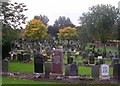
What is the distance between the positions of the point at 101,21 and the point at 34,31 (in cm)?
2877

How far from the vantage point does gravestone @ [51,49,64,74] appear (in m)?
19.3

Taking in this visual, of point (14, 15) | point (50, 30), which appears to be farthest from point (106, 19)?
point (50, 30)

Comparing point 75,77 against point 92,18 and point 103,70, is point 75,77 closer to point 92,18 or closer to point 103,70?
point 103,70

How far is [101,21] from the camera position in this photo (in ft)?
152

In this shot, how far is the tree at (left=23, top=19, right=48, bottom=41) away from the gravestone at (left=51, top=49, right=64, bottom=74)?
174 ft

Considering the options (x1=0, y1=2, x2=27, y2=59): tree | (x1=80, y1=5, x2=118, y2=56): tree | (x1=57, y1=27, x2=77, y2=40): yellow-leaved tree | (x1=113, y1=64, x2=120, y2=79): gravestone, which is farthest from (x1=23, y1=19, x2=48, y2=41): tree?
(x1=113, y1=64, x2=120, y2=79): gravestone

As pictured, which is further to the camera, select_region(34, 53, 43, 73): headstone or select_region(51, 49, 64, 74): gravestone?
select_region(51, 49, 64, 74): gravestone

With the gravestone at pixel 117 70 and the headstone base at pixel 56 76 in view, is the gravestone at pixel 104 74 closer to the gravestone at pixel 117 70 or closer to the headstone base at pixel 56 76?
the gravestone at pixel 117 70

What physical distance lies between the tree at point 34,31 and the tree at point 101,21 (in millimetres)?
25312

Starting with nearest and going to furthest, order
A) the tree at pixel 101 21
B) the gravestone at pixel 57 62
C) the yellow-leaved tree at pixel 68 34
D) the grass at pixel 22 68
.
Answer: the gravestone at pixel 57 62 < the grass at pixel 22 68 < the tree at pixel 101 21 < the yellow-leaved tree at pixel 68 34

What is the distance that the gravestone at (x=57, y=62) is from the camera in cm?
1928

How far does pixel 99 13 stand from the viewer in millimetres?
47375

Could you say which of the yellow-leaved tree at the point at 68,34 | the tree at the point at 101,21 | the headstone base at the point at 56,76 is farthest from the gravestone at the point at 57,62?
the yellow-leaved tree at the point at 68,34

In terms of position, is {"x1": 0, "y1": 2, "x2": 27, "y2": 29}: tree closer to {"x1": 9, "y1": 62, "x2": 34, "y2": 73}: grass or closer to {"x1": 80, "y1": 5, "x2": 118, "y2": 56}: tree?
{"x1": 9, "y1": 62, "x2": 34, "y2": 73}: grass
